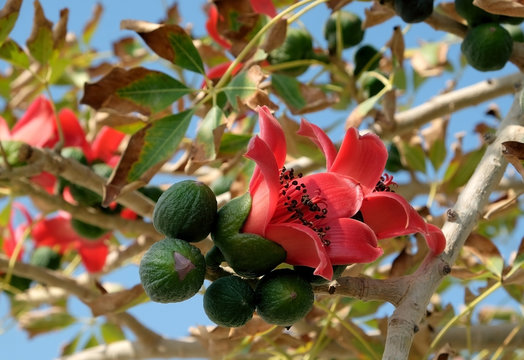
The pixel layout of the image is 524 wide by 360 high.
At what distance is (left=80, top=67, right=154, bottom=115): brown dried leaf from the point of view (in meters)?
1.38

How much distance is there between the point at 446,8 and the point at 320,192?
91 cm

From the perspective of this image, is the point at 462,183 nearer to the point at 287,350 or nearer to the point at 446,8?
the point at 446,8

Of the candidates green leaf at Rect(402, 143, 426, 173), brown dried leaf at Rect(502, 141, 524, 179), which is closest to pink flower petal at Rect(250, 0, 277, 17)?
green leaf at Rect(402, 143, 426, 173)

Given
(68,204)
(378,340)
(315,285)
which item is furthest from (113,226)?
(315,285)

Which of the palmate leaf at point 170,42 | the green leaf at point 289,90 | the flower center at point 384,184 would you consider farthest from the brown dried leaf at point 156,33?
the flower center at point 384,184

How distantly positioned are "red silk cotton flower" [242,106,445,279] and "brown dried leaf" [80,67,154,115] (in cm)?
46

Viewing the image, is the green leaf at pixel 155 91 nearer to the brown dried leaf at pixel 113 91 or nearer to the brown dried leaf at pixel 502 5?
the brown dried leaf at pixel 113 91

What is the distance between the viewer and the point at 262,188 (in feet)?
3.21

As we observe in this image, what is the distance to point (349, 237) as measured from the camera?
945 millimetres

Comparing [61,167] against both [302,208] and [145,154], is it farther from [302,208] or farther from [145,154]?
[302,208]

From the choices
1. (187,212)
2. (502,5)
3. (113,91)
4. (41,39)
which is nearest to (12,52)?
(41,39)

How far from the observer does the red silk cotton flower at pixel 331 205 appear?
94 centimetres

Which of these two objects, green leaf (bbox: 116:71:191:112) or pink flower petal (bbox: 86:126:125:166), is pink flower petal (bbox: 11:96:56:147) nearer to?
pink flower petal (bbox: 86:126:125:166)

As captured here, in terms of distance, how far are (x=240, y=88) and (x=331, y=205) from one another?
1.40ft
